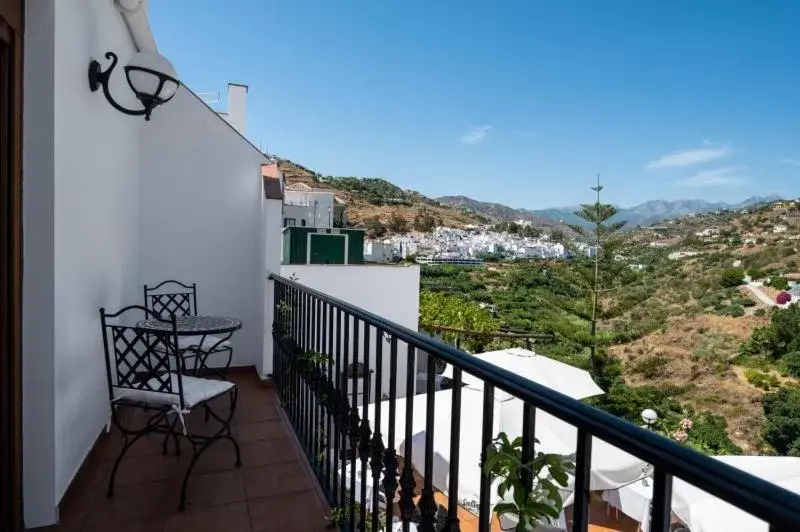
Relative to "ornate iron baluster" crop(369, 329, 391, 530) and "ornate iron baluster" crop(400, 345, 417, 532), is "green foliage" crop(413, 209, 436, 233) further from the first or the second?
"ornate iron baluster" crop(400, 345, 417, 532)

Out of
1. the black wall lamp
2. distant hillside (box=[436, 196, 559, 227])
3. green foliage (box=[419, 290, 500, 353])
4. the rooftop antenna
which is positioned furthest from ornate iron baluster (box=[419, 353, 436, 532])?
distant hillside (box=[436, 196, 559, 227])

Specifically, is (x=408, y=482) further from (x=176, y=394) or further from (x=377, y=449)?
(x=176, y=394)

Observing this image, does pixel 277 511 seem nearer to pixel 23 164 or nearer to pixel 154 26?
pixel 23 164

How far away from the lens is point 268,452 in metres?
2.39

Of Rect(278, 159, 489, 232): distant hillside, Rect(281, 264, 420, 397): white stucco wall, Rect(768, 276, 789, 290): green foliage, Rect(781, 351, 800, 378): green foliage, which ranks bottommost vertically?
Rect(781, 351, 800, 378): green foliage

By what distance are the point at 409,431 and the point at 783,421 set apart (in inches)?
836

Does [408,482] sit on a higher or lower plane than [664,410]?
higher

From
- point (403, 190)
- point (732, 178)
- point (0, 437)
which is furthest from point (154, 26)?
point (732, 178)

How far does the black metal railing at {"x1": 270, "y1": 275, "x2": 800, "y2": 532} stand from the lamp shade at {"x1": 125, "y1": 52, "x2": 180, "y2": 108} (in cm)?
136

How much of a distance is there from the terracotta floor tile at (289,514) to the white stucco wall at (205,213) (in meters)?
2.11

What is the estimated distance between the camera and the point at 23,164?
162 cm

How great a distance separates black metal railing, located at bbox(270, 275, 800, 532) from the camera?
46cm

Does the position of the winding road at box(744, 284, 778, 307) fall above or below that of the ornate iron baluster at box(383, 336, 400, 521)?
below

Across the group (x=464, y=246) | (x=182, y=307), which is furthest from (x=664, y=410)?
(x=182, y=307)
